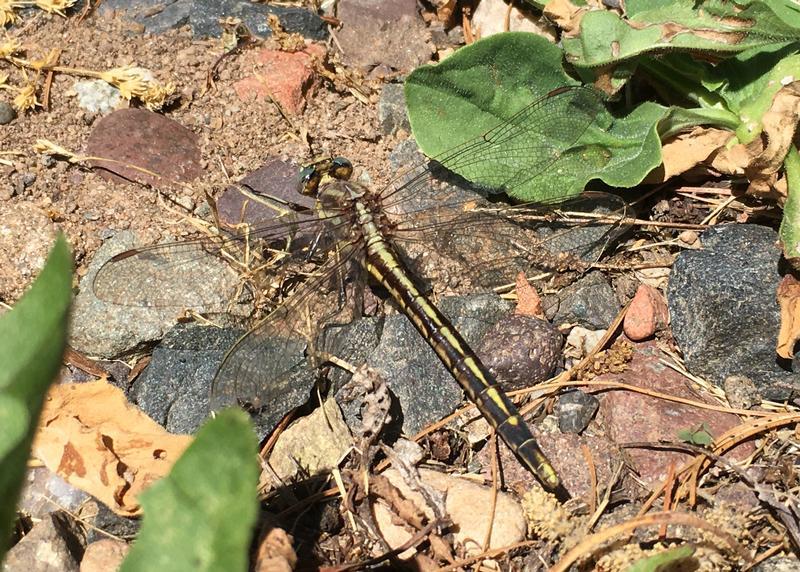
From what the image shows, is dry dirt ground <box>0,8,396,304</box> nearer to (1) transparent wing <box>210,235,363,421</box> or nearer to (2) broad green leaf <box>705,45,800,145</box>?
(1) transparent wing <box>210,235,363,421</box>

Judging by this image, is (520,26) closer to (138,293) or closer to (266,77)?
(266,77)

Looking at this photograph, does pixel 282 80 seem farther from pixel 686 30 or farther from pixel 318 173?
pixel 686 30

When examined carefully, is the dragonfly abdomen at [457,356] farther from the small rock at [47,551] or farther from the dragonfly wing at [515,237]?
the small rock at [47,551]

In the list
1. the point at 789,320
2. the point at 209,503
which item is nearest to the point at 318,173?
the point at 789,320

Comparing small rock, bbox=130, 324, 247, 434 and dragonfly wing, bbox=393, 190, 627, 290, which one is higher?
dragonfly wing, bbox=393, 190, 627, 290

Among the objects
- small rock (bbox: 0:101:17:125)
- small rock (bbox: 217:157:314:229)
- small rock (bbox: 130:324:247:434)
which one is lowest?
small rock (bbox: 130:324:247:434)

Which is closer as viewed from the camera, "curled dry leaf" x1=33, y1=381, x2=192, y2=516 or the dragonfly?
"curled dry leaf" x1=33, y1=381, x2=192, y2=516

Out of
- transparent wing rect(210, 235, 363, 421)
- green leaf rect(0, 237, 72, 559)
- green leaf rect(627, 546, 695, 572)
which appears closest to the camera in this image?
green leaf rect(0, 237, 72, 559)

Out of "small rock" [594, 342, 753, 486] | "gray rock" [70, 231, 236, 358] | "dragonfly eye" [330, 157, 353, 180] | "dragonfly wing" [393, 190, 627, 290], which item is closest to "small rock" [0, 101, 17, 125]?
"gray rock" [70, 231, 236, 358]
